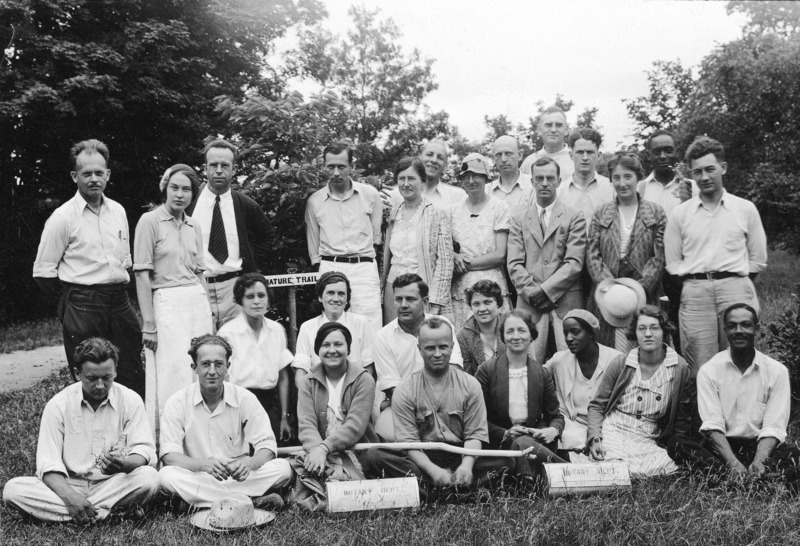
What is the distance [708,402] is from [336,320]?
283cm

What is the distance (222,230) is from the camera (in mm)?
6273

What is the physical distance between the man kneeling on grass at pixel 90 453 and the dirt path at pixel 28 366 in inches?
212

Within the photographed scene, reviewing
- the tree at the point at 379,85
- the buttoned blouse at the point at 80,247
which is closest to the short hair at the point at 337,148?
the buttoned blouse at the point at 80,247

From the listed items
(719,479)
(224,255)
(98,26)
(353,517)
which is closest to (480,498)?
(353,517)

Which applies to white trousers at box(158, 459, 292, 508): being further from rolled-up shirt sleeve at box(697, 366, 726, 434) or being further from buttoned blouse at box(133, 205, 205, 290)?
rolled-up shirt sleeve at box(697, 366, 726, 434)

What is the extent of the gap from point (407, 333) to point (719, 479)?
8.00ft

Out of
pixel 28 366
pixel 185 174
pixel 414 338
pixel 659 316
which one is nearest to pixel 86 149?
pixel 185 174

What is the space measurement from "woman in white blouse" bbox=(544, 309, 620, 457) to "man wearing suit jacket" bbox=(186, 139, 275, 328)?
269cm

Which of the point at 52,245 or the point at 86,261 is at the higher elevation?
the point at 52,245

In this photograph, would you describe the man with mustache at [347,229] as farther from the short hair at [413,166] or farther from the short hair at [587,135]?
the short hair at [587,135]

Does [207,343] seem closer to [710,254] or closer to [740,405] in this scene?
[740,405]

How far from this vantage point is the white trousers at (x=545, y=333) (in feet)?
20.1

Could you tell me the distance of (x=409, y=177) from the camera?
6559mm

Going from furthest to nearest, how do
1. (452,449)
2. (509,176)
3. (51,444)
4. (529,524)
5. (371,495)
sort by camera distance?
(509,176)
(452,449)
(51,444)
(371,495)
(529,524)
